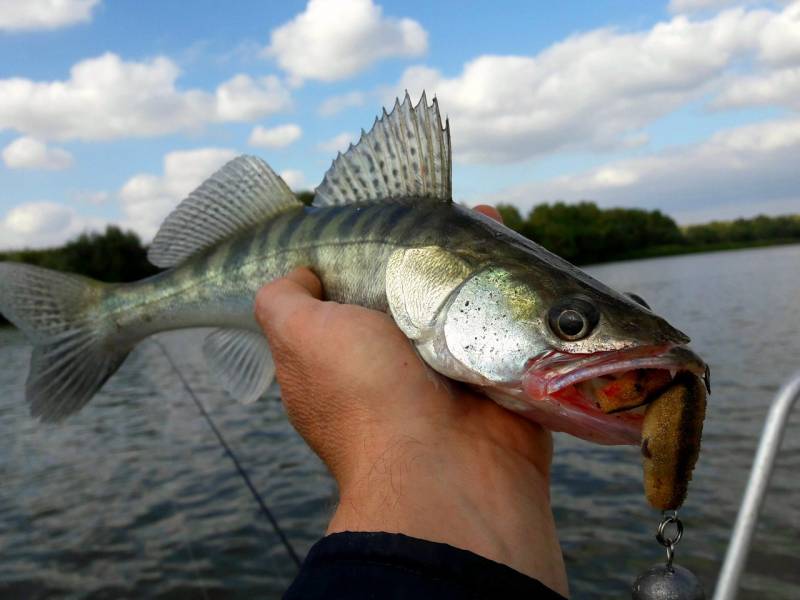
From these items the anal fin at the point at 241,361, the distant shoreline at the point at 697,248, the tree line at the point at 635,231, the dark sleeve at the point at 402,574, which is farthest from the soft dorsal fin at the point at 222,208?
the distant shoreline at the point at 697,248

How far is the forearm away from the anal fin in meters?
1.63

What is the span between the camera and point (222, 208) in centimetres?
400

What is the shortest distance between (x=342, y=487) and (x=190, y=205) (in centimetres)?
240

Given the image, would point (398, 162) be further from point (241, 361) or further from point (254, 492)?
point (254, 492)

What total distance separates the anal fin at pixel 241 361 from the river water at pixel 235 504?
0.93 metres

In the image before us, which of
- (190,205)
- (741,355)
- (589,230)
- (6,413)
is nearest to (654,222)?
(589,230)

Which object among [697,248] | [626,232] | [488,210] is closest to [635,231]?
[626,232]

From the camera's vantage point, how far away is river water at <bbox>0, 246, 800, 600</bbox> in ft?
24.6

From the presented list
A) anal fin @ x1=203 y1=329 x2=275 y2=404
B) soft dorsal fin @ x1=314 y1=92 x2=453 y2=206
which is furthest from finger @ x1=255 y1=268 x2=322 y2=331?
anal fin @ x1=203 y1=329 x2=275 y2=404

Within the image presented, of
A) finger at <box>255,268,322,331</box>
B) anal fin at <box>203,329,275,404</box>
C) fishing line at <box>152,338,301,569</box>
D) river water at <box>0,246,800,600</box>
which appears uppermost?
finger at <box>255,268,322,331</box>

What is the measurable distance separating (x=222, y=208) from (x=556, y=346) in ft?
8.11

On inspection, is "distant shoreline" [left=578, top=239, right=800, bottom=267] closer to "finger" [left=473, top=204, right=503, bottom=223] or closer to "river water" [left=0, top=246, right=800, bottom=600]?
"river water" [left=0, top=246, right=800, bottom=600]

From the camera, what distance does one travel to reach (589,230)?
9738 cm

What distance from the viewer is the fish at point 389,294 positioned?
2148mm
